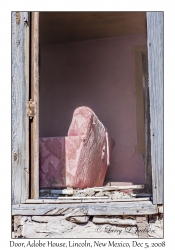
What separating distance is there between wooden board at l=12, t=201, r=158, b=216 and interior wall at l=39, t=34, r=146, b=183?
3.43m

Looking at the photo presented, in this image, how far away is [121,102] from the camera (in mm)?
7316

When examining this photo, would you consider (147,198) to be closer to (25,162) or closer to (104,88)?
(25,162)

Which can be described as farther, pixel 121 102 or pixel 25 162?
pixel 121 102

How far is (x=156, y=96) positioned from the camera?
11.7 ft

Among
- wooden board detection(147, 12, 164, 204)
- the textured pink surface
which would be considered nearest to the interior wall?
the textured pink surface

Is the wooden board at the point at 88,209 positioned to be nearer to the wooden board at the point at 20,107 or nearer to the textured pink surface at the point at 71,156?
the wooden board at the point at 20,107

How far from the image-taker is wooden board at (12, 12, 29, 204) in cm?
379

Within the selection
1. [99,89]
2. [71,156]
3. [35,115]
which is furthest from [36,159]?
[99,89]

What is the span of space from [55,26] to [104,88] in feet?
4.80

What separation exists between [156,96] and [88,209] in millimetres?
1189

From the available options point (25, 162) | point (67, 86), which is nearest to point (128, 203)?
point (25, 162)

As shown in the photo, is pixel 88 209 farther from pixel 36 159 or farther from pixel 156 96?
pixel 156 96

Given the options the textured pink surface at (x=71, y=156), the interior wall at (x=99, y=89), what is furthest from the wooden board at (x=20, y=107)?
the interior wall at (x=99, y=89)

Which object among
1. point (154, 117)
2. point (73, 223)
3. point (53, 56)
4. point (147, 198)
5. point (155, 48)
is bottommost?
point (73, 223)
